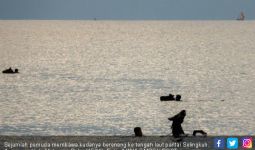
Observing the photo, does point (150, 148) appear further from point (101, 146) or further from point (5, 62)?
point (5, 62)

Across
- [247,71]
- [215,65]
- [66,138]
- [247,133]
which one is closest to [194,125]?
[247,133]

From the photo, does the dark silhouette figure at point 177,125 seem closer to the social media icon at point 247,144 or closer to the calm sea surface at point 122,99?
the social media icon at point 247,144

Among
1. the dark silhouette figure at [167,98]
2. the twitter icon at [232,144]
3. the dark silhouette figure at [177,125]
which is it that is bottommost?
the twitter icon at [232,144]

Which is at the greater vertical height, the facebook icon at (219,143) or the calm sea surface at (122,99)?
the calm sea surface at (122,99)

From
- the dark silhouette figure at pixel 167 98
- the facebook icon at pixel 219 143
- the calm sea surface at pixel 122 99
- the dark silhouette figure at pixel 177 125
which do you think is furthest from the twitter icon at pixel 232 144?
the dark silhouette figure at pixel 167 98

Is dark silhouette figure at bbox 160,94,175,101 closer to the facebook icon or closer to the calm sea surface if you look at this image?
the calm sea surface

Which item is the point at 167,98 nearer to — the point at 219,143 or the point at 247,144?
the point at 247,144

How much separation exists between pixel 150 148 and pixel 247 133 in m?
13.2

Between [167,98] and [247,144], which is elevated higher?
[167,98]

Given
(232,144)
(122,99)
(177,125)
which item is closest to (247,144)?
(232,144)

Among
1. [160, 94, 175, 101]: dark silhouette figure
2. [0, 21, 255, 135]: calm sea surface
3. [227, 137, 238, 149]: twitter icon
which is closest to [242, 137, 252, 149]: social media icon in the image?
[227, 137, 238, 149]: twitter icon

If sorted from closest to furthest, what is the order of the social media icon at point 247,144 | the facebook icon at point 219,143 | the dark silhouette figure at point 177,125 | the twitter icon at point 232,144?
the twitter icon at point 232,144
the facebook icon at point 219,143
the social media icon at point 247,144
the dark silhouette figure at point 177,125

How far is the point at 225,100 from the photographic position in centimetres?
7531

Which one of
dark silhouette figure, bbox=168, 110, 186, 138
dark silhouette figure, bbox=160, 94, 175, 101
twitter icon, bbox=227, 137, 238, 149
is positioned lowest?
twitter icon, bbox=227, 137, 238, 149
